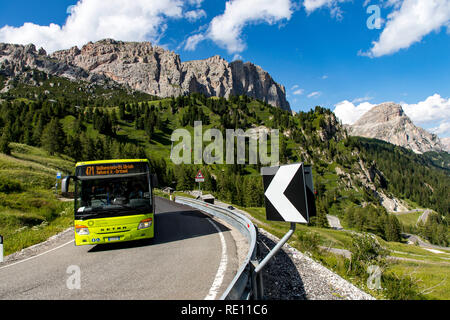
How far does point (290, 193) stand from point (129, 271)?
202 inches

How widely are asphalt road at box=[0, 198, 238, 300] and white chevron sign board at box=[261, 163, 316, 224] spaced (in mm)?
2118

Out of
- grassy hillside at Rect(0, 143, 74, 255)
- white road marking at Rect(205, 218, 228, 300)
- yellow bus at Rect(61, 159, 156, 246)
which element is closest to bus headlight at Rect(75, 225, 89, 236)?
yellow bus at Rect(61, 159, 156, 246)

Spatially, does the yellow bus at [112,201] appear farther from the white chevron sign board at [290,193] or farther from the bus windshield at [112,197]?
the white chevron sign board at [290,193]

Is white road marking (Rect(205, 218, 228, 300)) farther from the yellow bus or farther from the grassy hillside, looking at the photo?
the grassy hillside

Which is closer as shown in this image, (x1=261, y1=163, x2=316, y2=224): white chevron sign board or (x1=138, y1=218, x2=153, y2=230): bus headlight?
(x1=261, y1=163, x2=316, y2=224): white chevron sign board

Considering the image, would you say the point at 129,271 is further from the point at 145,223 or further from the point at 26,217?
the point at 26,217

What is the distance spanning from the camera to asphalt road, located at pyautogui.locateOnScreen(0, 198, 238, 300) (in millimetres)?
5375

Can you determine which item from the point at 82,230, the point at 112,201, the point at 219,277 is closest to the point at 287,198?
the point at 219,277

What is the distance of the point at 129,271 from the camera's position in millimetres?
6836

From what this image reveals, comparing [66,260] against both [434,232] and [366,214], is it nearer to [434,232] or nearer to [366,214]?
[366,214]

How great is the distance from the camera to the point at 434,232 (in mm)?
114375

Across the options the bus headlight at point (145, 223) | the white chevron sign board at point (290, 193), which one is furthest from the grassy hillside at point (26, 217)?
the white chevron sign board at point (290, 193)

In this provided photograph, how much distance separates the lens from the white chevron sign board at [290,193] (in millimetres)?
3975

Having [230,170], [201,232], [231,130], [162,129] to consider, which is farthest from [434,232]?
[162,129]
